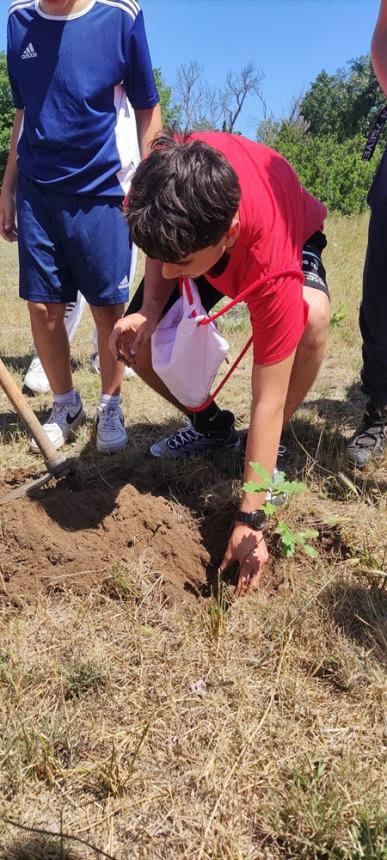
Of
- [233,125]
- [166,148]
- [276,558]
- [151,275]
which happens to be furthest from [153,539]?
[233,125]

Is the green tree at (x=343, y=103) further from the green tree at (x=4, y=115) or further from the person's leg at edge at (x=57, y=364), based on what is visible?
the person's leg at edge at (x=57, y=364)

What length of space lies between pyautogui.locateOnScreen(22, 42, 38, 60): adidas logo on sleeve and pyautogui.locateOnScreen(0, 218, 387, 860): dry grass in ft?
6.48

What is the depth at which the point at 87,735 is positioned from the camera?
5.63 feet

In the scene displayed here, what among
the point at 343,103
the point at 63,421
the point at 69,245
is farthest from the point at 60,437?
the point at 343,103

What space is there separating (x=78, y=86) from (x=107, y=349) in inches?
44.3

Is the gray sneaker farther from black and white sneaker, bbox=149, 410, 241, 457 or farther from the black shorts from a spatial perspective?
the black shorts

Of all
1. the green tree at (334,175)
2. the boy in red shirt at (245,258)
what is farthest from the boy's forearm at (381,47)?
the green tree at (334,175)

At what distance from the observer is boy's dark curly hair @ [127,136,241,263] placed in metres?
1.73

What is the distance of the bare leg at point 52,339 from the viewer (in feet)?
10.3

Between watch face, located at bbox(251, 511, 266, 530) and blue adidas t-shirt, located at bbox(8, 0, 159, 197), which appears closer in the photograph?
watch face, located at bbox(251, 511, 266, 530)

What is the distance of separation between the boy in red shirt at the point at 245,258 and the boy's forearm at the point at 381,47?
0.45 metres

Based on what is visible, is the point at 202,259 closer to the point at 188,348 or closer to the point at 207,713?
the point at 188,348

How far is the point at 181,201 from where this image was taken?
1730 mm

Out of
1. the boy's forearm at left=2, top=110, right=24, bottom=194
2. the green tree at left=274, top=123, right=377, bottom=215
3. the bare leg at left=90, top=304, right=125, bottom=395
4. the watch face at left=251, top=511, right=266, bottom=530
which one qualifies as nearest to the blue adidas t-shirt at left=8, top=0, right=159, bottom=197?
the boy's forearm at left=2, top=110, right=24, bottom=194
